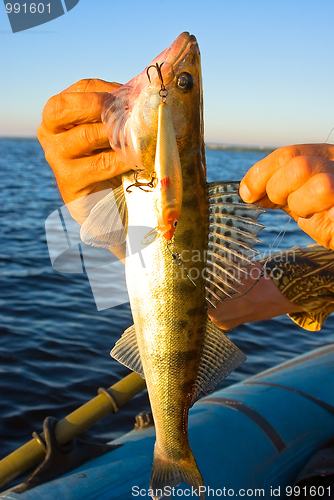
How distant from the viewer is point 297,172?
1987 mm

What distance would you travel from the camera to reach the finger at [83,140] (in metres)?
2.44

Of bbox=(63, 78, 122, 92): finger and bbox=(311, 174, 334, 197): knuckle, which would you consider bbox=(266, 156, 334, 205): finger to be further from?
bbox=(63, 78, 122, 92): finger

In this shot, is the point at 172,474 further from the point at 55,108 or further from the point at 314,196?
the point at 55,108

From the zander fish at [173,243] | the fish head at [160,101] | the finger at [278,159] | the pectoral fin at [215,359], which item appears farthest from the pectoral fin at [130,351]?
the finger at [278,159]

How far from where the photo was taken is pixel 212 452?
399cm

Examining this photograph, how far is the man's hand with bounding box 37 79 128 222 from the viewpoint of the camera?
240cm

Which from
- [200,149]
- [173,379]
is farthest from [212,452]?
[200,149]

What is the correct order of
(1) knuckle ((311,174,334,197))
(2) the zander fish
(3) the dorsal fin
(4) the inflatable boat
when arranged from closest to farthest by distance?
1. (1) knuckle ((311,174,334,197))
2. (2) the zander fish
3. (3) the dorsal fin
4. (4) the inflatable boat

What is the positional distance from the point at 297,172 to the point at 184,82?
0.68 meters

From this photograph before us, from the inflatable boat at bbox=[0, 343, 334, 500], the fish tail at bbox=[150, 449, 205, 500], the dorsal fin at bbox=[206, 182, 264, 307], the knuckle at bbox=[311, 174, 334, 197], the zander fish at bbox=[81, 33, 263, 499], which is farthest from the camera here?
the inflatable boat at bbox=[0, 343, 334, 500]

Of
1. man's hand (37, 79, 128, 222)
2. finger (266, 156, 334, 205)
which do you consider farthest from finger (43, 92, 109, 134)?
finger (266, 156, 334, 205)

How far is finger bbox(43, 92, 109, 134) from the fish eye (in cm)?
52

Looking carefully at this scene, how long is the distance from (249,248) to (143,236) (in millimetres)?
572

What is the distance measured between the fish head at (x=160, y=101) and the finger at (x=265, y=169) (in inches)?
13.5
